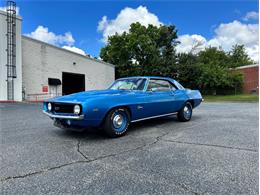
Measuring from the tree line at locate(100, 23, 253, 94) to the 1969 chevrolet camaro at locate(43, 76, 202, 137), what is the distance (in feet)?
93.4

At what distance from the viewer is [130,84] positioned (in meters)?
6.05

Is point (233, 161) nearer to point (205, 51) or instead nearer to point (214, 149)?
point (214, 149)

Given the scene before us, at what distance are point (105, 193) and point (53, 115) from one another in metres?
2.88

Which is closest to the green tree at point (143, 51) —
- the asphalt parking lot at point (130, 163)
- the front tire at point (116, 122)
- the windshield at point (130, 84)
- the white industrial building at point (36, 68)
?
the white industrial building at point (36, 68)

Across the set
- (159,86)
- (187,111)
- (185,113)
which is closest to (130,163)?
(159,86)

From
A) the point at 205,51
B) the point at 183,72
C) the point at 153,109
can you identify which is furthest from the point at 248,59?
the point at 153,109

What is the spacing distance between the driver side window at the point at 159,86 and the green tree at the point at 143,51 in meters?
28.1

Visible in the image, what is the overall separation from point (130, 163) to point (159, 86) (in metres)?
3.45

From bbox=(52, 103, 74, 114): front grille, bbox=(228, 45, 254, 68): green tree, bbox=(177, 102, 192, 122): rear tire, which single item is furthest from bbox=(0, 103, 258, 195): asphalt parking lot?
bbox=(228, 45, 254, 68): green tree

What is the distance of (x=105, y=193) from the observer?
2385 millimetres

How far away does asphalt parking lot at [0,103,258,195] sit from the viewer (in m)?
2.52

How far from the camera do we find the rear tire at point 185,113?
700 cm

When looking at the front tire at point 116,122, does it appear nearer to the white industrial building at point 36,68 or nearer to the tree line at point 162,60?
the white industrial building at point 36,68

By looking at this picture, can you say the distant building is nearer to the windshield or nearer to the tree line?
the tree line
